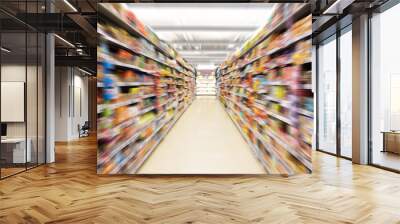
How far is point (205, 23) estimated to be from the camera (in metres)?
4.91

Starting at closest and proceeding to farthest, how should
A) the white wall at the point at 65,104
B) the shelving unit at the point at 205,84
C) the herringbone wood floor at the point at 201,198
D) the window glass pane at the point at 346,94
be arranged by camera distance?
the herringbone wood floor at the point at 201,198, the shelving unit at the point at 205,84, the window glass pane at the point at 346,94, the white wall at the point at 65,104

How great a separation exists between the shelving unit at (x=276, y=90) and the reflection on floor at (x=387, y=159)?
222cm

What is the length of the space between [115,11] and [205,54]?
138 cm

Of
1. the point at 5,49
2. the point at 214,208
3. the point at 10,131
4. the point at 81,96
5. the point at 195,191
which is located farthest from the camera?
the point at 81,96

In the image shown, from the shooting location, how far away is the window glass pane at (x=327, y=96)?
805cm

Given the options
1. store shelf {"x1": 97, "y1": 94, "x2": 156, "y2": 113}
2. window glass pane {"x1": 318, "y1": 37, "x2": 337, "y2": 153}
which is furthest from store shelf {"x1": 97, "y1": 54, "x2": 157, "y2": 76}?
window glass pane {"x1": 318, "y1": 37, "x2": 337, "y2": 153}

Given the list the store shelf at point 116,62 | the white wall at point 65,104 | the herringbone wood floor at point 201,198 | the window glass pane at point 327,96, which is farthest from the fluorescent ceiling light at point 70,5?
the white wall at point 65,104

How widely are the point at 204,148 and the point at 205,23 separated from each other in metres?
1.79

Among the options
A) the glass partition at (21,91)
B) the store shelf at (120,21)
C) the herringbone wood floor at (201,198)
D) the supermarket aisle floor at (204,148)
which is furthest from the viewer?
the glass partition at (21,91)

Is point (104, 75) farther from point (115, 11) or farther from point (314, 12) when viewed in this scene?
point (314, 12)

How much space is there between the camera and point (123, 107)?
474 centimetres

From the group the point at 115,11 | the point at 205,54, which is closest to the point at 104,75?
the point at 115,11

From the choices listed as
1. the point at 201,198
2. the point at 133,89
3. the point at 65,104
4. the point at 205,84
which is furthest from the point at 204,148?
the point at 65,104

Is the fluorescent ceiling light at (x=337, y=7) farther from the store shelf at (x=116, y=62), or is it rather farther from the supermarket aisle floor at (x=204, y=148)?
the store shelf at (x=116, y=62)
